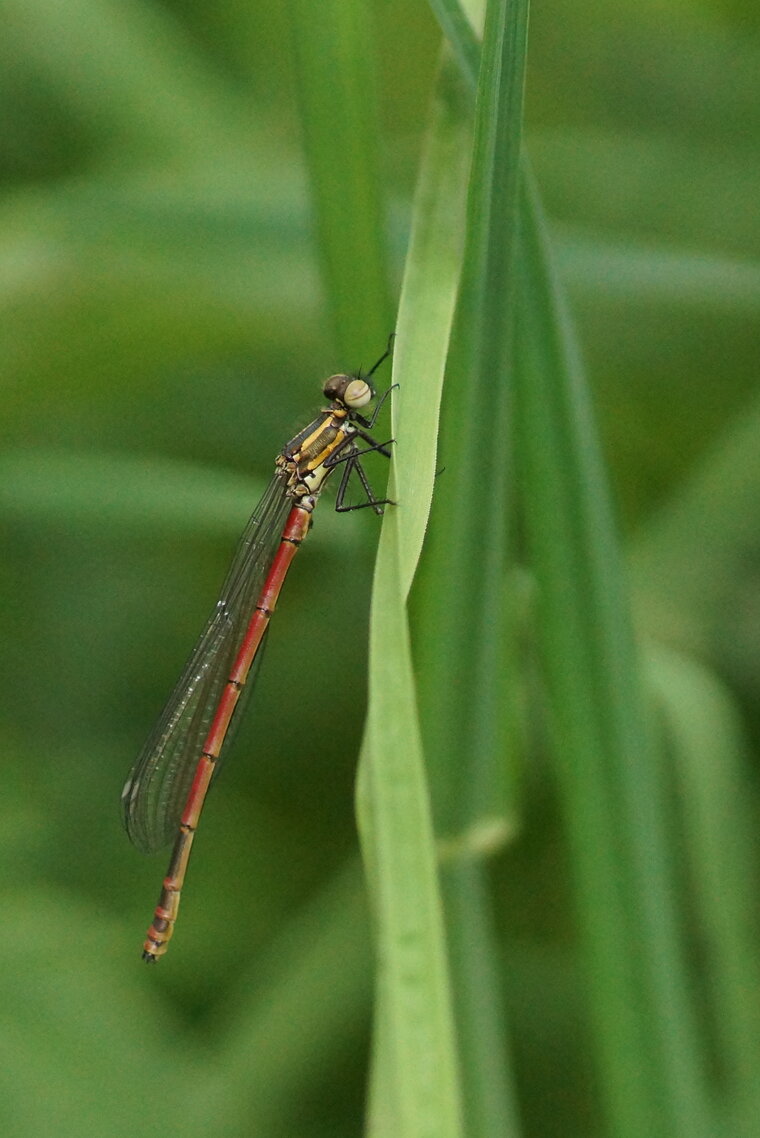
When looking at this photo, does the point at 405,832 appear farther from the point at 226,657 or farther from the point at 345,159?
the point at 226,657

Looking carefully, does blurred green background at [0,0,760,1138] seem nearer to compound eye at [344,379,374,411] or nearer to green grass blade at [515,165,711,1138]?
compound eye at [344,379,374,411]

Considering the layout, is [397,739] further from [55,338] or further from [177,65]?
[177,65]

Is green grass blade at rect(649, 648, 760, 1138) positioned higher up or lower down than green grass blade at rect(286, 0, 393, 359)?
lower down

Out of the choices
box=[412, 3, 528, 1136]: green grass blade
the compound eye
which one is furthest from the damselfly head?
box=[412, 3, 528, 1136]: green grass blade

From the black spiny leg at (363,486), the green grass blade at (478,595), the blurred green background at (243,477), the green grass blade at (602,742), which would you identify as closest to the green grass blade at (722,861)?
the blurred green background at (243,477)

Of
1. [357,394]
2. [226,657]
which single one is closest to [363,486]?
[357,394]
